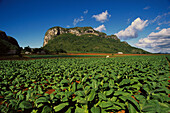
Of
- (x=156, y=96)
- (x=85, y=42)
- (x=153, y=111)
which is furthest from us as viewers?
(x=85, y=42)

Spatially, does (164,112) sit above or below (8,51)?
below

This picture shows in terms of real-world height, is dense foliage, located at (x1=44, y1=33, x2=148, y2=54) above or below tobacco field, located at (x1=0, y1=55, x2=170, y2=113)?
above

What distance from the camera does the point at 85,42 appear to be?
16188cm

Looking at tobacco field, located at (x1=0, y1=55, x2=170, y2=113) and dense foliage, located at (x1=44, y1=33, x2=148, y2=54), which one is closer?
tobacco field, located at (x1=0, y1=55, x2=170, y2=113)

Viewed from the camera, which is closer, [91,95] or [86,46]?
[91,95]

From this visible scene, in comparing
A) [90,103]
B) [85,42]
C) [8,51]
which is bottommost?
[90,103]

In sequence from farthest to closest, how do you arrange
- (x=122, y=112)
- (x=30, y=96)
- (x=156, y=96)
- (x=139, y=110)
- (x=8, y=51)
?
(x=8, y=51)
(x=122, y=112)
(x=30, y=96)
(x=156, y=96)
(x=139, y=110)

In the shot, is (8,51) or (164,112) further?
(8,51)

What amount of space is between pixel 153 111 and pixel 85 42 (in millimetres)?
163373

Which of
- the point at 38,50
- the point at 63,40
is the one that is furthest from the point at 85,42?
the point at 38,50

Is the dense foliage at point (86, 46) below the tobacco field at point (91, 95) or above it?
above

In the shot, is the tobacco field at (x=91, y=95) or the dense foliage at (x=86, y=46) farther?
the dense foliage at (x=86, y=46)

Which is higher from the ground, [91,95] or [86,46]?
[86,46]

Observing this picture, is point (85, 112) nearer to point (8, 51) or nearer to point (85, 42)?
point (8, 51)
